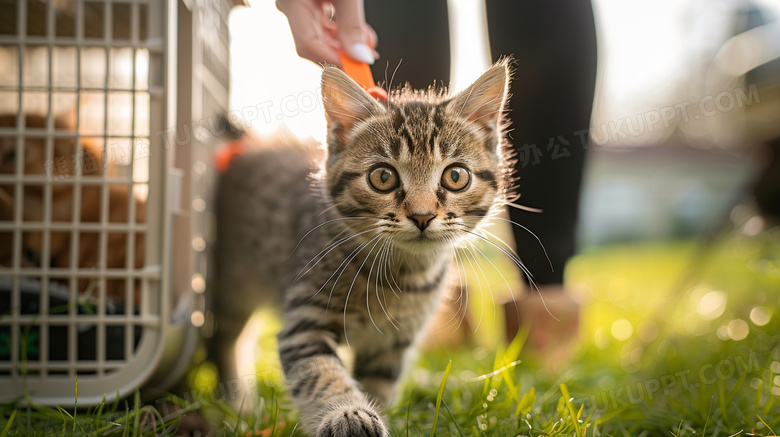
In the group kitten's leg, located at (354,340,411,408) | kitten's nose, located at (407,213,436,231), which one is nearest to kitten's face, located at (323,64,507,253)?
kitten's nose, located at (407,213,436,231)

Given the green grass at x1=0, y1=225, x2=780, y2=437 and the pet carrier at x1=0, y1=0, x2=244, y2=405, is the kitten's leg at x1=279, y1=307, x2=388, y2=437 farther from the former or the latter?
the pet carrier at x1=0, y1=0, x2=244, y2=405

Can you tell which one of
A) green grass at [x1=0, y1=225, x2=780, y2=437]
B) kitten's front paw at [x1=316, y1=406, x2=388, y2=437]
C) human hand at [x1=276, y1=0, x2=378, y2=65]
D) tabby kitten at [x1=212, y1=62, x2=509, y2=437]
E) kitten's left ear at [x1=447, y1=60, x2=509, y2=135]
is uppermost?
human hand at [x1=276, y1=0, x2=378, y2=65]

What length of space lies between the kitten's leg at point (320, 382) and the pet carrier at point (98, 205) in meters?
0.35

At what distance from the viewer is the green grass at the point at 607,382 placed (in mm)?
1046

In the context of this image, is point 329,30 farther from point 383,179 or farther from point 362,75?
point 383,179

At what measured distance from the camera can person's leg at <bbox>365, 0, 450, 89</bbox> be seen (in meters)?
0.89

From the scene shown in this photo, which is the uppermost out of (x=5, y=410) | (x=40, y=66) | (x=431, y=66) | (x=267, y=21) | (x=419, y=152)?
(x=40, y=66)

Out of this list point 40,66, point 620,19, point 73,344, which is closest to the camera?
point 73,344

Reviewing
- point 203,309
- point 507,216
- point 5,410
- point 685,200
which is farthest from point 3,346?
point 685,200

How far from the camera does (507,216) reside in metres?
1.02

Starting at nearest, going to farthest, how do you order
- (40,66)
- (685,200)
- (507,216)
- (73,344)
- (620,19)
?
(507,216), (73,344), (620,19), (40,66), (685,200)

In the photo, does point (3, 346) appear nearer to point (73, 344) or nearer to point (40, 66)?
point (73, 344)

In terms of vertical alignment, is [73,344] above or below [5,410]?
above

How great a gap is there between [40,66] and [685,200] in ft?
15.3
